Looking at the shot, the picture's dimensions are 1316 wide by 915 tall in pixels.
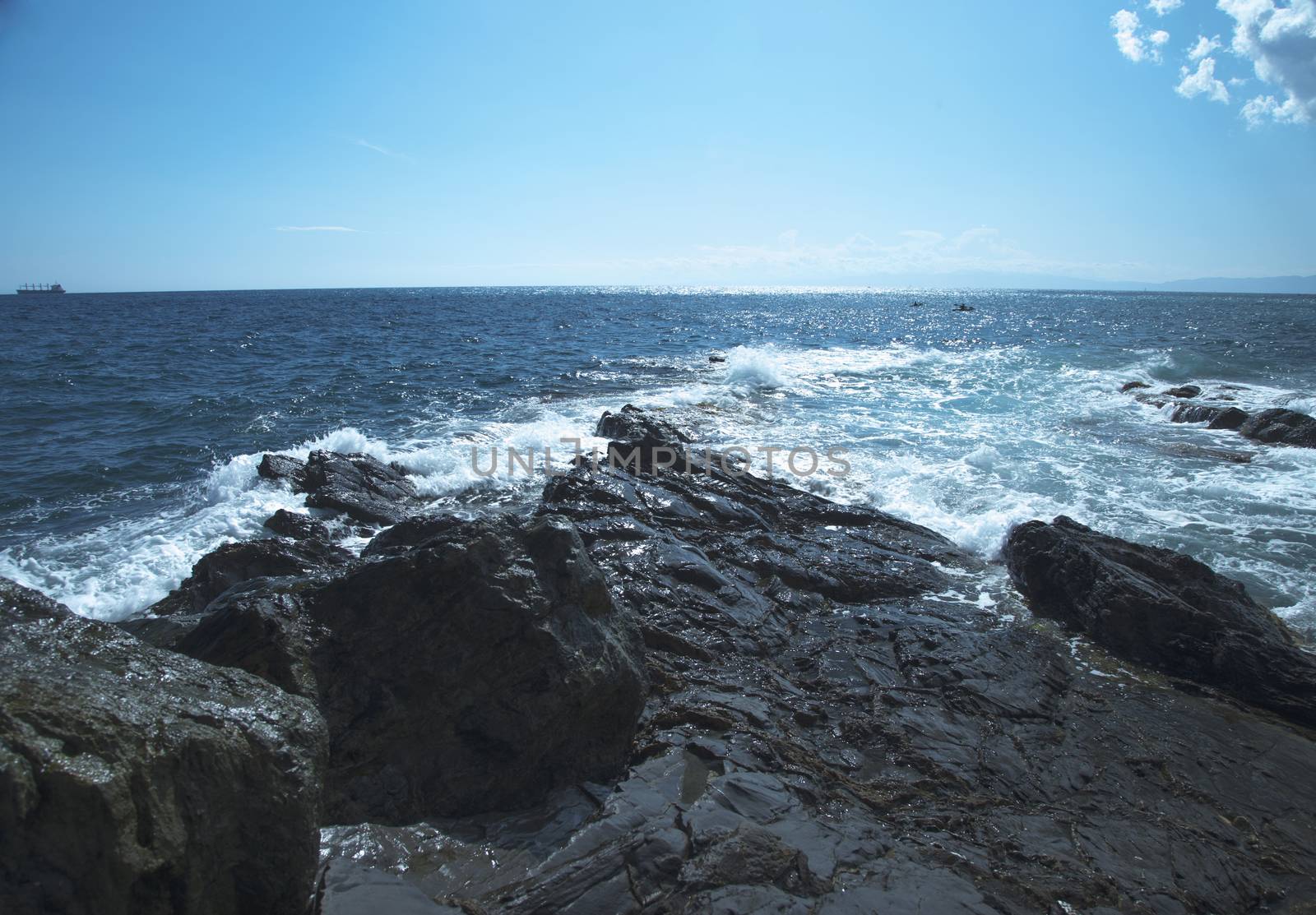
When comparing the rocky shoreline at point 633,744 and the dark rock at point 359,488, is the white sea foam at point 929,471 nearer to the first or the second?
the dark rock at point 359,488

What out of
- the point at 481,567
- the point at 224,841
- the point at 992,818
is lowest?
the point at 992,818

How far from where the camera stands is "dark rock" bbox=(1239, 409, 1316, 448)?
1708cm

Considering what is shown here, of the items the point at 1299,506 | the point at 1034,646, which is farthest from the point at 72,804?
the point at 1299,506

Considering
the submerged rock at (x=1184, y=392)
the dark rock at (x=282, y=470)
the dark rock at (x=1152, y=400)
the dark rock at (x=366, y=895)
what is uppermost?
the submerged rock at (x=1184, y=392)

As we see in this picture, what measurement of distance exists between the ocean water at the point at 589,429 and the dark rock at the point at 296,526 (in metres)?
0.67

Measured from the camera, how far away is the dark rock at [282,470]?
1267 centimetres

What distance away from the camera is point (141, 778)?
99.1 inches

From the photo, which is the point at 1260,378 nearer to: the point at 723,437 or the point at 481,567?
the point at 723,437

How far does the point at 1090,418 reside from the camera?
21.0 metres

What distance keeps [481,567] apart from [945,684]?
14.6 feet

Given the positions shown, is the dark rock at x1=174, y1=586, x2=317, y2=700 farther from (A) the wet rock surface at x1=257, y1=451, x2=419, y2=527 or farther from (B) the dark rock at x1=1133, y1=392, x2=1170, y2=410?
(B) the dark rock at x1=1133, y1=392, x2=1170, y2=410

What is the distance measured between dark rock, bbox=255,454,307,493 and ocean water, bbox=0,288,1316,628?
0.45 meters

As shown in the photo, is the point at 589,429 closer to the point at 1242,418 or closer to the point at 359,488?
the point at 359,488

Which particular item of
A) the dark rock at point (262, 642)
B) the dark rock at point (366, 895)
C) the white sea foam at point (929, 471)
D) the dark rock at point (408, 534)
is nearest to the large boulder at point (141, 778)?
the dark rock at point (366, 895)
